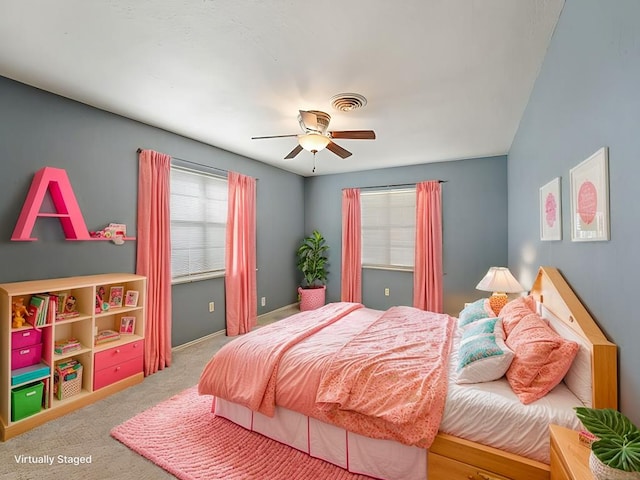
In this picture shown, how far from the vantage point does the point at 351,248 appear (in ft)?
17.3

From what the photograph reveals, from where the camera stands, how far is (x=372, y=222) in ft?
17.2

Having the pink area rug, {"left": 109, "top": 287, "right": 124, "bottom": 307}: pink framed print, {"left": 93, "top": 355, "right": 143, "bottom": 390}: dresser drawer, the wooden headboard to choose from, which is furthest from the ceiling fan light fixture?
{"left": 93, "top": 355, "right": 143, "bottom": 390}: dresser drawer

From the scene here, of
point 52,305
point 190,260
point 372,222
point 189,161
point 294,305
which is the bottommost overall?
point 294,305

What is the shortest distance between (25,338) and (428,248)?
182 inches

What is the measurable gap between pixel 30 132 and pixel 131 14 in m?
1.54

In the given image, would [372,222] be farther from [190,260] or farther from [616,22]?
[616,22]

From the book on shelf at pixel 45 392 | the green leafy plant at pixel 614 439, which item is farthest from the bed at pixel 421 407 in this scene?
the book on shelf at pixel 45 392

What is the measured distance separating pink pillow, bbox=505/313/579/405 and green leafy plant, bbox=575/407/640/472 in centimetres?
55

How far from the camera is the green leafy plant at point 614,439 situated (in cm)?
80

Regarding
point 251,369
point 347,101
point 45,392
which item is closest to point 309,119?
point 347,101

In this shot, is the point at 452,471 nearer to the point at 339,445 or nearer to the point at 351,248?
the point at 339,445

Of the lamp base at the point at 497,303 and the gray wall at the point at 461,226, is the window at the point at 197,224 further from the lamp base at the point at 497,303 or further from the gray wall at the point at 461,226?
the lamp base at the point at 497,303

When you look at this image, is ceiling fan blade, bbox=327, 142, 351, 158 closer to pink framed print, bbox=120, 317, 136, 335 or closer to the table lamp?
the table lamp

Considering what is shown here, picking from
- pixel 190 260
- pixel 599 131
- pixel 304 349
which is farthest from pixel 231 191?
pixel 599 131
